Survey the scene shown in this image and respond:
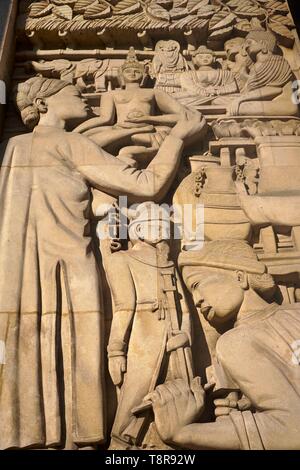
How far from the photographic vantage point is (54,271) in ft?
14.5

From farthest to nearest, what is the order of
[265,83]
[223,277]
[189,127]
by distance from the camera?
1. [265,83]
2. [189,127]
3. [223,277]

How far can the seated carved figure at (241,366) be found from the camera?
364 centimetres

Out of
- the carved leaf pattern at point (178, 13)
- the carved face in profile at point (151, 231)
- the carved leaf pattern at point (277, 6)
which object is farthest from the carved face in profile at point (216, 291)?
the carved leaf pattern at point (277, 6)

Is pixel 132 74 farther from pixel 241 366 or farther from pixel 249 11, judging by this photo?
pixel 241 366

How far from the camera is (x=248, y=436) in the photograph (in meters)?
→ 3.62

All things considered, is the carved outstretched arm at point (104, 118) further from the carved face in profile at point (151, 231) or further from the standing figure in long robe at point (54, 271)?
the carved face in profile at point (151, 231)

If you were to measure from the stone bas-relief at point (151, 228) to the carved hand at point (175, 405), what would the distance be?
1 centimetres

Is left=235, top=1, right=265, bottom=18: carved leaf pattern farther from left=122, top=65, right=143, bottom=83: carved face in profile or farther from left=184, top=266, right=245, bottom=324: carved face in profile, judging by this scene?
left=184, top=266, right=245, bottom=324: carved face in profile

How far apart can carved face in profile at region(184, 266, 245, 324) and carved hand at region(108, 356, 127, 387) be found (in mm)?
935

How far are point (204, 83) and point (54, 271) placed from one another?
3.78 m

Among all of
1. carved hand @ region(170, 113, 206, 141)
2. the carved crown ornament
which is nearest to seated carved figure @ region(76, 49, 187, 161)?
carved hand @ region(170, 113, 206, 141)

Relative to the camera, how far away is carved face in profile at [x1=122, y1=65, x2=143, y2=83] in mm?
6484

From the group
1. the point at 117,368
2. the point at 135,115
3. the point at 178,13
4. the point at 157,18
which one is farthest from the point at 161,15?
the point at 117,368

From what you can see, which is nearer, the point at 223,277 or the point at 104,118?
the point at 223,277
